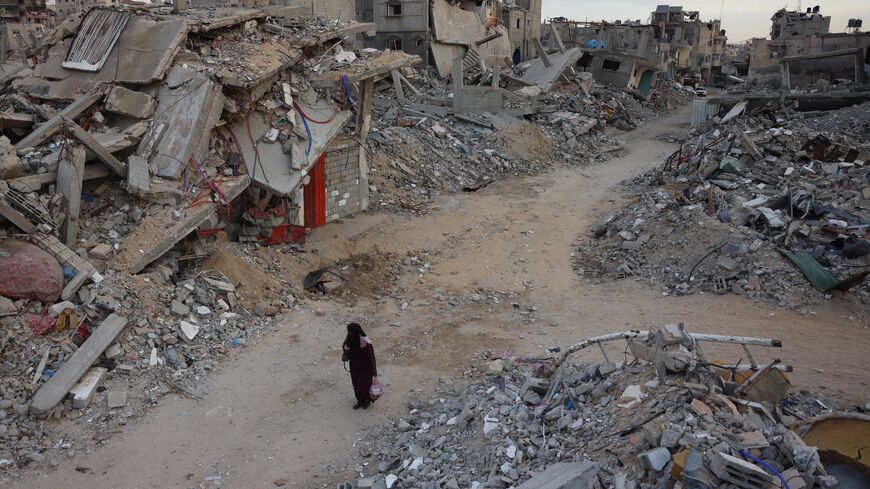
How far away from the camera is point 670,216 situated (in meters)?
12.5

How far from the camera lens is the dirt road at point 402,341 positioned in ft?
21.1

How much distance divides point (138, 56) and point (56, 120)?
172 cm

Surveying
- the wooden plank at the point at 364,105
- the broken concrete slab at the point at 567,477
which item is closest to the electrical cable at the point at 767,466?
the broken concrete slab at the point at 567,477

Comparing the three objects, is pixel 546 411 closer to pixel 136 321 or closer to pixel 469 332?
pixel 469 332

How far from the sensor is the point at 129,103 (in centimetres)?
986

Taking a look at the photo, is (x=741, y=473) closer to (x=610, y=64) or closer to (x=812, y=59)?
(x=812, y=59)

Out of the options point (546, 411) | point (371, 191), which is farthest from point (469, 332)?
point (371, 191)

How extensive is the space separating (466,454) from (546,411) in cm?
83

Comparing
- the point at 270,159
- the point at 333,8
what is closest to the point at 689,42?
the point at 333,8

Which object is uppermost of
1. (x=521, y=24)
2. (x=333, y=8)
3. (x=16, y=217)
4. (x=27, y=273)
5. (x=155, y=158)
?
(x=521, y=24)

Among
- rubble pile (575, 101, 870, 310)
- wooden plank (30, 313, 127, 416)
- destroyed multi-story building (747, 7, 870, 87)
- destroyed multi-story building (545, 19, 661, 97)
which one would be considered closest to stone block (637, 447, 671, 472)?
wooden plank (30, 313, 127, 416)

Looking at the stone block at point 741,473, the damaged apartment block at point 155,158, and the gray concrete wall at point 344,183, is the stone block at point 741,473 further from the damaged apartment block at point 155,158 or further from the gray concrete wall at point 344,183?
the gray concrete wall at point 344,183

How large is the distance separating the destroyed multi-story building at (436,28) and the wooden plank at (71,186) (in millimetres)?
20520

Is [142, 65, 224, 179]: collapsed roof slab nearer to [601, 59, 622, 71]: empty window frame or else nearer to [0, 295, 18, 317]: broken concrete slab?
[0, 295, 18, 317]: broken concrete slab
